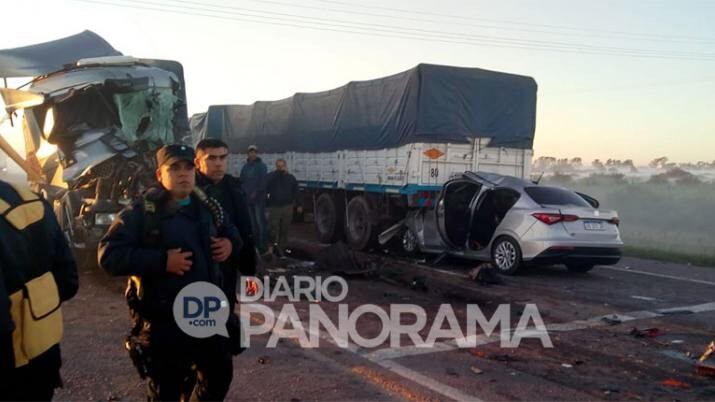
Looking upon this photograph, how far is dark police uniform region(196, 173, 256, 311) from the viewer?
3.52 m

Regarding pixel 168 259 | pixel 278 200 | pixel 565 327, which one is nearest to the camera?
pixel 168 259

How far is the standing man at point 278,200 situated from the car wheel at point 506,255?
378cm

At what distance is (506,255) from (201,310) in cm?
776

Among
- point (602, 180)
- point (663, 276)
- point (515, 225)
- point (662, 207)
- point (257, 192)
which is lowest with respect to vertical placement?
point (662, 207)

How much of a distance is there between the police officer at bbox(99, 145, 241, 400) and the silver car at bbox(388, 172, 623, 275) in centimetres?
744

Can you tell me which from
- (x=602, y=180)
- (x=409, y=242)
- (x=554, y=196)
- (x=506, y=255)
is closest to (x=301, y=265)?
(x=409, y=242)

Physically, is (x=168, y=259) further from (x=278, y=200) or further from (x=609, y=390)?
(x=278, y=200)

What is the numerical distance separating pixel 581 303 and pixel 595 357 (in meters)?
2.49

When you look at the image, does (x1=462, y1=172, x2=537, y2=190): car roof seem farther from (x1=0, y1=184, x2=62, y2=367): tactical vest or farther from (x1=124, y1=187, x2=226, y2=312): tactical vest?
(x1=0, y1=184, x2=62, y2=367): tactical vest

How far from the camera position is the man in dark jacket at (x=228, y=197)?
3.54 metres

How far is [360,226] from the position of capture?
515 inches

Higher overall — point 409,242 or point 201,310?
point 201,310

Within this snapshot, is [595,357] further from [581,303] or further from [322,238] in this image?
[322,238]

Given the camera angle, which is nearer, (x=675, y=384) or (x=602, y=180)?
(x=675, y=384)
